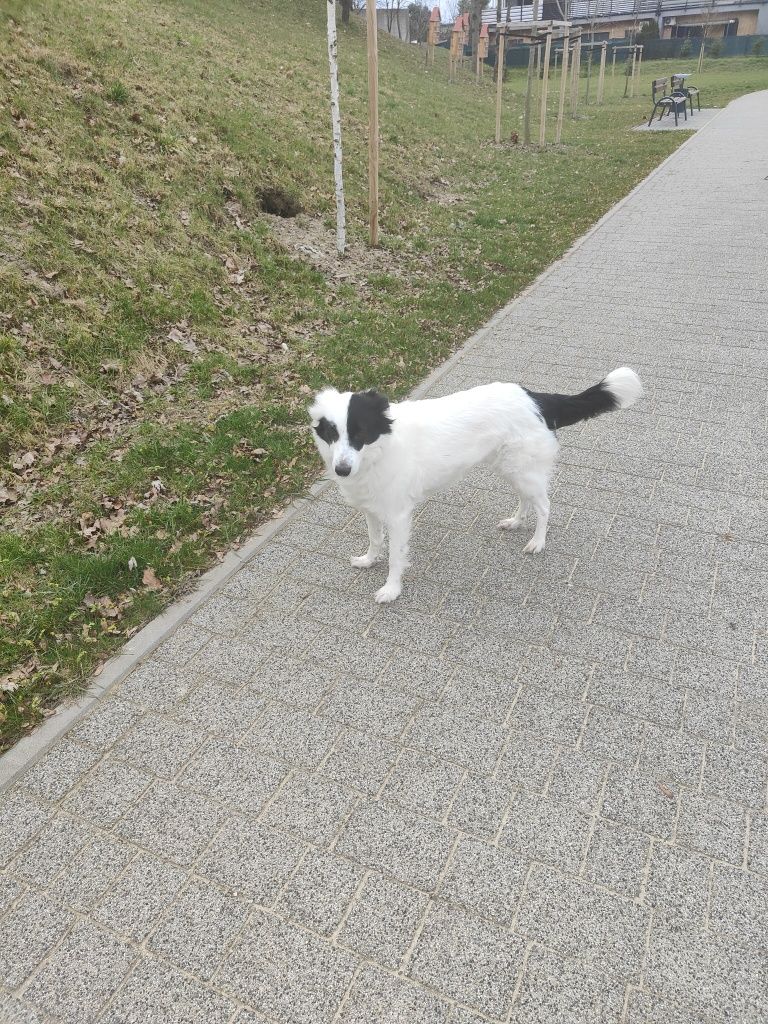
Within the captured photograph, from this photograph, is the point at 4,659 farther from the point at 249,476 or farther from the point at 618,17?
the point at 618,17

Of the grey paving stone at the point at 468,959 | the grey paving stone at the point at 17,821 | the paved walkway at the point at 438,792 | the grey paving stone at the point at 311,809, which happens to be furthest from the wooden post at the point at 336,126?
the grey paving stone at the point at 468,959

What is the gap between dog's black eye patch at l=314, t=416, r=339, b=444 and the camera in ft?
11.8

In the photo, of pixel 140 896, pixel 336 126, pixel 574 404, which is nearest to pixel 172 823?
pixel 140 896

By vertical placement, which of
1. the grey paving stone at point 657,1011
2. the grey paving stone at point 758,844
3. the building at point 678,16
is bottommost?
the grey paving stone at point 657,1011

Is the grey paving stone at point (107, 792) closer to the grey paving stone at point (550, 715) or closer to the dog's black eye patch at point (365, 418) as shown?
the grey paving stone at point (550, 715)

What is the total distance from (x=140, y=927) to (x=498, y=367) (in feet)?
20.6

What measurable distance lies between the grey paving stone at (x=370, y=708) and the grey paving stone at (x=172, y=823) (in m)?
0.76

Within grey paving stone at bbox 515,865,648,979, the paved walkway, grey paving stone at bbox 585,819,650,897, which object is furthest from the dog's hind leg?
grey paving stone at bbox 515,865,648,979

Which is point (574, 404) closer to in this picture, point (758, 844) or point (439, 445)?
point (439, 445)

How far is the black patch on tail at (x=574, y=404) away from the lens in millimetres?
4410

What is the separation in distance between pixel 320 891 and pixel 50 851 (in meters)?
1.26

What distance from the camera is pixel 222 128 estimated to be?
33.9ft

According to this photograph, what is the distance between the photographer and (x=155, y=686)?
381cm

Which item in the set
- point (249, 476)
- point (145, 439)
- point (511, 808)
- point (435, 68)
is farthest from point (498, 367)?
point (435, 68)
